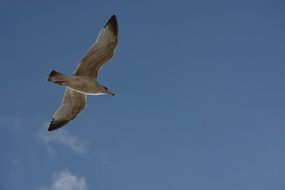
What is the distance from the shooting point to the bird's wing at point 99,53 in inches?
480

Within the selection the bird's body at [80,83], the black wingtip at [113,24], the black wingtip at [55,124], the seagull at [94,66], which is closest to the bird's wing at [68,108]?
the black wingtip at [55,124]

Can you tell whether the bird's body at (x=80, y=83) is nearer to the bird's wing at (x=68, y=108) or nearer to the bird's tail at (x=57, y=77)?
the bird's tail at (x=57, y=77)

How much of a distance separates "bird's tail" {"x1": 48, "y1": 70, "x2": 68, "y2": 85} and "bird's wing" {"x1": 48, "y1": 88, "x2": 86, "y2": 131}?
1.24 meters

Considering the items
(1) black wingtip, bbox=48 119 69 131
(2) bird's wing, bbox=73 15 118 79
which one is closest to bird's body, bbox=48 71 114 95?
(2) bird's wing, bbox=73 15 118 79

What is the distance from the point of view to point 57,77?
11734 millimetres

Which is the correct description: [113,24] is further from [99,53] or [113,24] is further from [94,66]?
[94,66]

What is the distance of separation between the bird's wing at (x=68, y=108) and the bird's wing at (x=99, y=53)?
985mm

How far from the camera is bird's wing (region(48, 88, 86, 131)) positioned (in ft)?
43.2

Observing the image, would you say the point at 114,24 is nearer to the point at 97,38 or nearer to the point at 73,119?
the point at 97,38

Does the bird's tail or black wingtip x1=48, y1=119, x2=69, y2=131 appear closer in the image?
the bird's tail

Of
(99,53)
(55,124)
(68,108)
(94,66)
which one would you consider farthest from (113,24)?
(55,124)

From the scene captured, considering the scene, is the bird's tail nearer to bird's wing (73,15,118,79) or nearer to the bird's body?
the bird's body

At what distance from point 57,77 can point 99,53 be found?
1231 millimetres

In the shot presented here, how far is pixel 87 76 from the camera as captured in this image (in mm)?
12328
